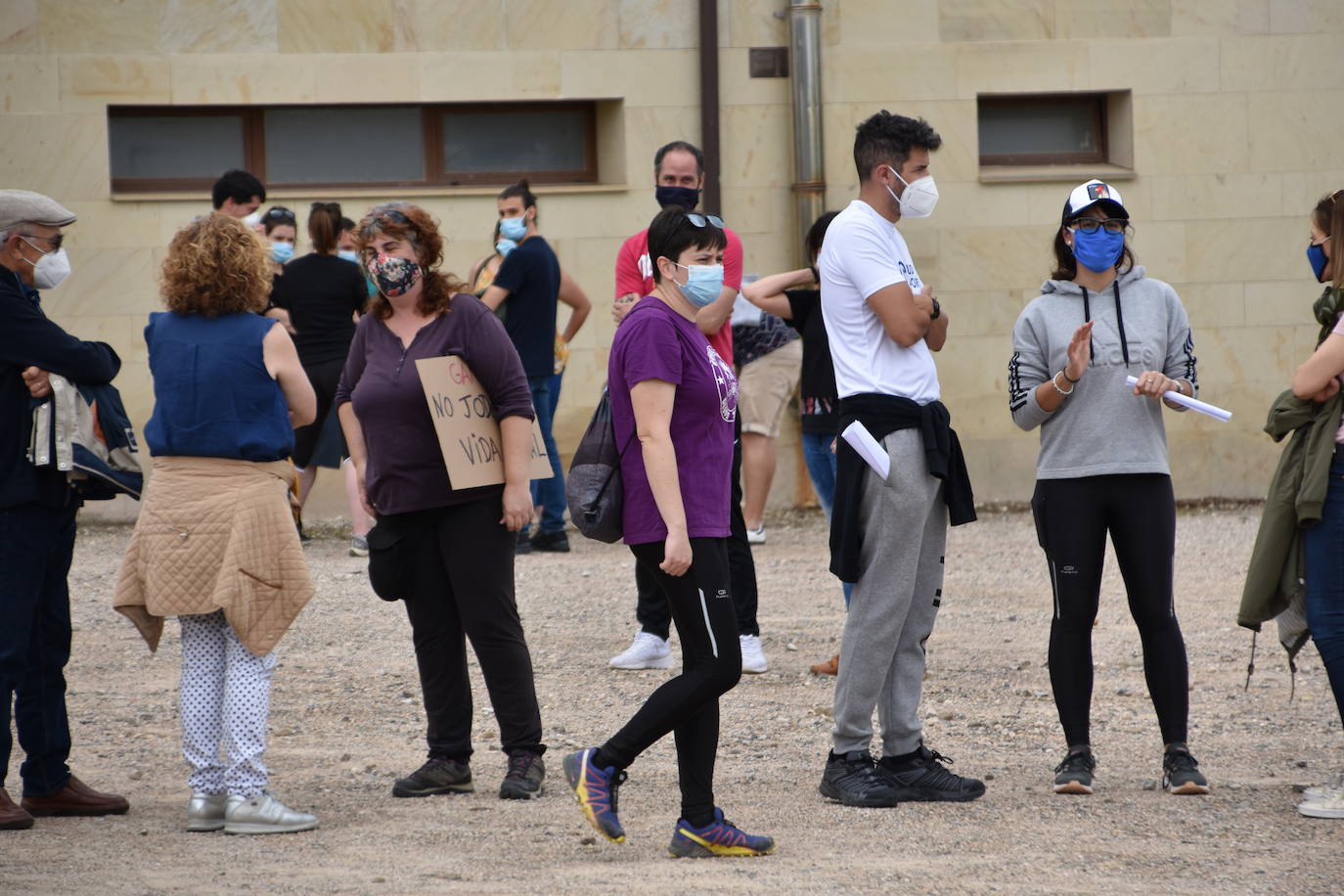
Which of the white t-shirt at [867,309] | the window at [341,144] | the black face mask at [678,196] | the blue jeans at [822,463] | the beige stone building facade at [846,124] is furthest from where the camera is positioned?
the window at [341,144]

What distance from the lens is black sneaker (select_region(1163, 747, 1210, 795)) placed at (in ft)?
17.0

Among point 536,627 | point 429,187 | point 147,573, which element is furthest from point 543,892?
point 429,187

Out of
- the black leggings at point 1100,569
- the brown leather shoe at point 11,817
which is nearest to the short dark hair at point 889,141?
the black leggings at point 1100,569

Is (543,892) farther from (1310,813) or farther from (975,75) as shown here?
(975,75)

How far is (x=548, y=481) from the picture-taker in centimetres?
998

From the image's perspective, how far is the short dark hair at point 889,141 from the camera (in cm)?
518

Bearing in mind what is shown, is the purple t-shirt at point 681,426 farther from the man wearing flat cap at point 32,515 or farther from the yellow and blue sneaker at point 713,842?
the man wearing flat cap at point 32,515

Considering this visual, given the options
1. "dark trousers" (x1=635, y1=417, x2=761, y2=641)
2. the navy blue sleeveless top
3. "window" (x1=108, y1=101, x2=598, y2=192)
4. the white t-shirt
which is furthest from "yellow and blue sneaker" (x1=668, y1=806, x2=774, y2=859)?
"window" (x1=108, y1=101, x2=598, y2=192)

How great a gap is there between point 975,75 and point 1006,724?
6926 mm

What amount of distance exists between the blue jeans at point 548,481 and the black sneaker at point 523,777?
14.7 ft

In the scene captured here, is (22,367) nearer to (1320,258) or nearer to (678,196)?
(678,196)

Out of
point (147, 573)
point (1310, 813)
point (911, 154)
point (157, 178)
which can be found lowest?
point (1310, 813)

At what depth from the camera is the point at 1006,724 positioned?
245 inches

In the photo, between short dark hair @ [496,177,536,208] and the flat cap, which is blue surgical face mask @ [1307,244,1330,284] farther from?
short dark hair @ [496,177,536,208]
